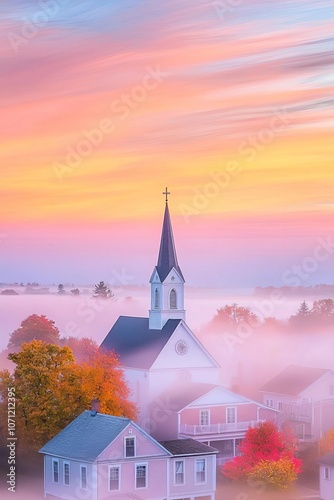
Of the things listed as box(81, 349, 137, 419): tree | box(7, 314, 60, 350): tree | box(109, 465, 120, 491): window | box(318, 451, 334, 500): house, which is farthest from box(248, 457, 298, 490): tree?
box(7, 314, 60, 350): tree

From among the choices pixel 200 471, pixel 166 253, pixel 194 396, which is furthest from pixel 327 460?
pixel 166 253

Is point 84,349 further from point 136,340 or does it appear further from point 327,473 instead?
point 327,473

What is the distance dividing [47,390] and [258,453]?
42.3ft

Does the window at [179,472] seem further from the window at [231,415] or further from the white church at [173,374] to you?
the window at [231,415]

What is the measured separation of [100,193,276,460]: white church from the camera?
87000 mm

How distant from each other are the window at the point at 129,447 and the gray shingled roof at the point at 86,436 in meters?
0.91

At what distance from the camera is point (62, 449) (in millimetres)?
71875

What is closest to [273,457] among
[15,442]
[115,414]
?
[115,414]

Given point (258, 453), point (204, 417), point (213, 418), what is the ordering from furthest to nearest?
point (204, 417)
point (213, 418)
point (258, 453)

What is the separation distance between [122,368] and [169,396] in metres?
6.05

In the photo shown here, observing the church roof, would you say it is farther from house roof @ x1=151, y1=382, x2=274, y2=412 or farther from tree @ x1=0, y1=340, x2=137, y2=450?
tree @ x1=0, y1=340, x2=137, y2=450

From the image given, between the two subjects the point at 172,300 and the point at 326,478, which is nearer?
the point at 326,478

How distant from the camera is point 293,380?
96500 mm

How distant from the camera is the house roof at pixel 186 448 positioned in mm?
75500
